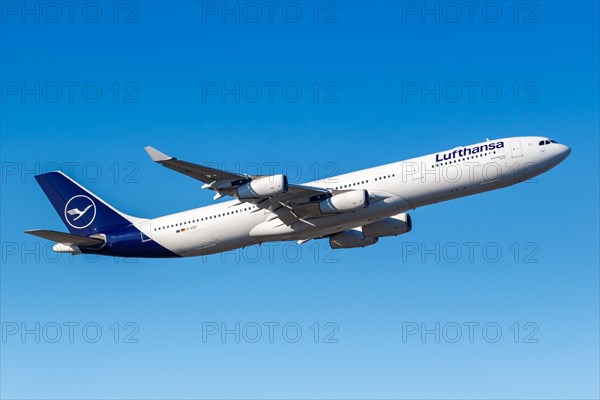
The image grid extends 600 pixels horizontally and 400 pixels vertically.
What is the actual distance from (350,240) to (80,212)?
1986cm

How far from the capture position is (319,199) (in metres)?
57.9

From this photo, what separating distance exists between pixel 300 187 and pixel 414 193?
7.13 meters

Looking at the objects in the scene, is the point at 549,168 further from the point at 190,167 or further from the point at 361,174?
the point at 190,167

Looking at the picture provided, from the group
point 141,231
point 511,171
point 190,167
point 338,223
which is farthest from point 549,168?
point 141,231

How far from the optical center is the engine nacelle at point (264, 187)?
55.6m

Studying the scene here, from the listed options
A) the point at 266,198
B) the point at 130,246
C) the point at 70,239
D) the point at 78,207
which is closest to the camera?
the point at 266,198

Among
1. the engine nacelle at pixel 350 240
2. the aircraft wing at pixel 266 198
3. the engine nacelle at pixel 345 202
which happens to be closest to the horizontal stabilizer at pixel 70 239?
the aircraft wing at pixel 266 198

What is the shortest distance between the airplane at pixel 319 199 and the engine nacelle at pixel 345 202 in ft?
0.21

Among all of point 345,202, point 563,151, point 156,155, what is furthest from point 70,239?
point 563,151

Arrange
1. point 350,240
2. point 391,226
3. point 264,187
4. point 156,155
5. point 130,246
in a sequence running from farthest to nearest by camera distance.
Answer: point 350,240
point 130,246
point 391,226
point 264,187
point 156,155

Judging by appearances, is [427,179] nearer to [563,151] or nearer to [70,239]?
[563,151]

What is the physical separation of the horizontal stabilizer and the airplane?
0.07 m

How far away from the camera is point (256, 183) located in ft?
184

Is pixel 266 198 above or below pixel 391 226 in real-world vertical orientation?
below
